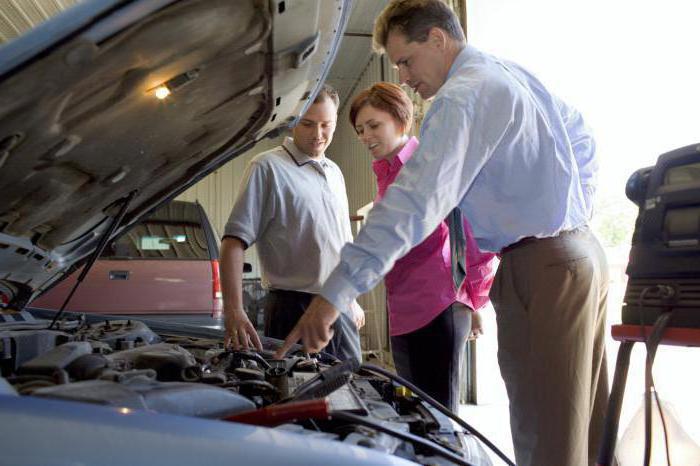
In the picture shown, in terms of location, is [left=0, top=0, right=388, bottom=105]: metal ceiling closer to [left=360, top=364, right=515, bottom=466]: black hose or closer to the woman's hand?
[left=360, top=364, right=515, bottom=466]: black hose

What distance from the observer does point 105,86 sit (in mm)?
1306

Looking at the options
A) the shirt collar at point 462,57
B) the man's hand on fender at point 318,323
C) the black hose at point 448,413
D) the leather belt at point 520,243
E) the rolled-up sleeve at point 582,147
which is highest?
the shirt collar at point 462,57

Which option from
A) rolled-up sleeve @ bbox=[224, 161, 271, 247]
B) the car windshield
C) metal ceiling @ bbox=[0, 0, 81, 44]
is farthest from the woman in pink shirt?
metal ceiling @ bbox=[0, 0, 81, 44]

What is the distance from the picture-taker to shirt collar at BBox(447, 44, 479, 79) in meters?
1.72

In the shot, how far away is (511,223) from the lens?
65.8 inches

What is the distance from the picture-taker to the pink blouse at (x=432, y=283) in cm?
221

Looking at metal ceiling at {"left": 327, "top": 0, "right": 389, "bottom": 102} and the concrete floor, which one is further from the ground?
metal ceiling at {"left": 327, "top": 0, "right": 389, "bottom": 102}

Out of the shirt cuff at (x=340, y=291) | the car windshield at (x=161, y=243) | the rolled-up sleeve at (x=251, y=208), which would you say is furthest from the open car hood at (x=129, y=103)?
the car windshield at (x=161, y=243)

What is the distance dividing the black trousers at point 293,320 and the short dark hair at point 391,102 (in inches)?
33.0

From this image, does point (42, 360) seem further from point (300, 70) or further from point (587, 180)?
point (587, 180)

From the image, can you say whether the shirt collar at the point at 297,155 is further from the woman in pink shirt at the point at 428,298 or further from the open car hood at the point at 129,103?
the open car hood at the point at 129,103

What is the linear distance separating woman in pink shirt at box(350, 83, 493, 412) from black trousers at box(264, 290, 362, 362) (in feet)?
0.69

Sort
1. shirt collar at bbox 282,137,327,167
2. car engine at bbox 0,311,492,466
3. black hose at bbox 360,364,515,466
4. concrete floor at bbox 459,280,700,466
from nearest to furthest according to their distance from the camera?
car engine at bbox 0,311,492,466 → black hose at bbox 360,364,515,466 → shirt collar at bbox 282,137,327,167 → concrete floor at bbox 459,280,700,466

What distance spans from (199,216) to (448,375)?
2.99 meters
